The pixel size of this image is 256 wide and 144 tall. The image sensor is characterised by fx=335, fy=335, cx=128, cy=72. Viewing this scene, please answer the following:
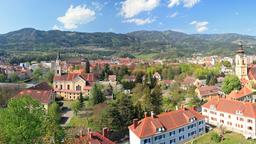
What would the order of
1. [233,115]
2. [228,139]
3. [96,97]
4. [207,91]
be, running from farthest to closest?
[207,91], [96,97], [233,115], [228,139]

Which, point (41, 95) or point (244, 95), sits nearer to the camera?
point (41, 95)

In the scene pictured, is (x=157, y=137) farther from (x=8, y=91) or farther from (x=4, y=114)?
(x=8, y=91)

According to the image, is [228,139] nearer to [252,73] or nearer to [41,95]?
[41,95]

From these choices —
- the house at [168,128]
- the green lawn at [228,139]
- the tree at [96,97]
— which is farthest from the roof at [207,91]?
the green lawn at [228,139]

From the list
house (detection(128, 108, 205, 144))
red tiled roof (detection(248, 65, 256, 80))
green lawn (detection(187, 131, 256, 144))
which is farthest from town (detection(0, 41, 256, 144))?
green lawn (detection(187, 131, 256, 144))

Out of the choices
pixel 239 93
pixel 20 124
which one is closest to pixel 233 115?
pixel 239 93

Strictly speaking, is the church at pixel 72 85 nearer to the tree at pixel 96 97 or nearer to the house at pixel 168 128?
the tree at pixel 96 97

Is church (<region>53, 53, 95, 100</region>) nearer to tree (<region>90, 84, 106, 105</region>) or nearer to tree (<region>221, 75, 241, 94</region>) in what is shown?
tree (<region>90, 84, 106, 105</region>)

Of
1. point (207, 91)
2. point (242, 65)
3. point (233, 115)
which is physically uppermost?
point (242, 65)
